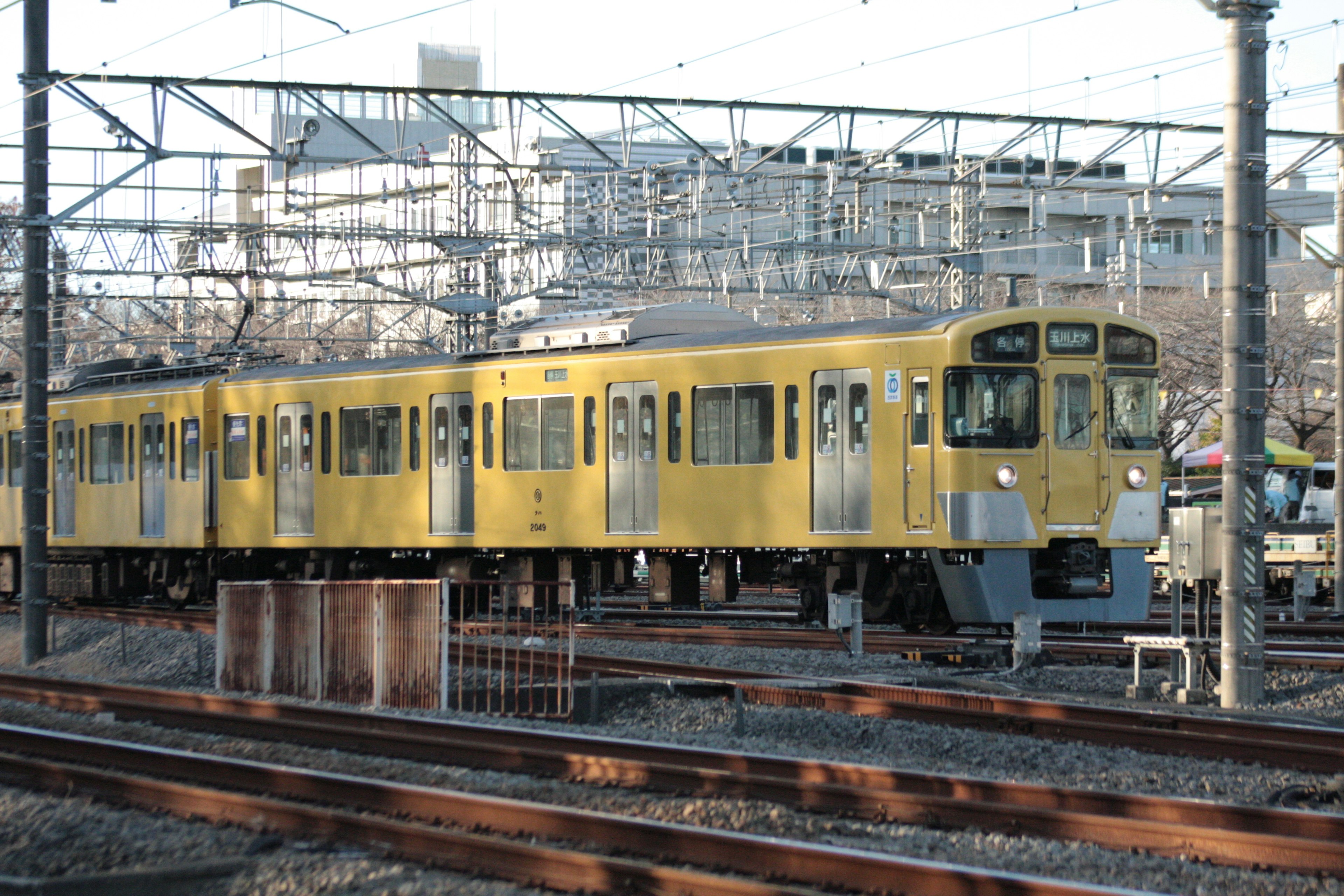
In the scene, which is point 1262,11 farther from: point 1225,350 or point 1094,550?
point 1094,550

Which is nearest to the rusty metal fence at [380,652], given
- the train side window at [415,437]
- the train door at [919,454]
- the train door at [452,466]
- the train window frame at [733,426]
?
the train window frame at [733,426]

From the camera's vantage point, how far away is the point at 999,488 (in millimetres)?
15500

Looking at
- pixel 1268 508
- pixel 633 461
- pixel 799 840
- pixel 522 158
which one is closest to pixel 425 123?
pixel 522 158

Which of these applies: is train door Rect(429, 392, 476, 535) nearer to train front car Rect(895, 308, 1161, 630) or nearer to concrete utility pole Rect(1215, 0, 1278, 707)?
train front car Rect(895, 308, 1161, 630)

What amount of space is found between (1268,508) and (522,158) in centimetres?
5138

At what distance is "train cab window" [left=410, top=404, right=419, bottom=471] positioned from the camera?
65.8ft

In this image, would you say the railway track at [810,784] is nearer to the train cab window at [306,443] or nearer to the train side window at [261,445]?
the train cab window at [306,443]

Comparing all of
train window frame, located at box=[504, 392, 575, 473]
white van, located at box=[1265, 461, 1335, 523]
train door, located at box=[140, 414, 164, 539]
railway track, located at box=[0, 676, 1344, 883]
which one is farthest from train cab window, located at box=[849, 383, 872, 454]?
white van, located at box=[1265, 461, 1335, 523]

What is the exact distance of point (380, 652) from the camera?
1338 cm

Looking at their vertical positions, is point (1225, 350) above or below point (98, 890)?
above

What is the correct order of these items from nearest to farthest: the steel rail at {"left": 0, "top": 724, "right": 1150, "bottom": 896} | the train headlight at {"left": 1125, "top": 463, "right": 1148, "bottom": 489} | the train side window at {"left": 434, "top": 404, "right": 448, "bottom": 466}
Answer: the steel rail at {"left": 0, "top": 724, "right": 1150, "bottom": 896}, the train headlight at {"left": 1125, "top": 463, "right": 1148, "bottom": 489}, the train side window at {"left": 434, "top": 404, "right": 448, "bottom": 466}

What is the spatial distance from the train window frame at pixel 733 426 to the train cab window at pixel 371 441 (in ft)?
16.0

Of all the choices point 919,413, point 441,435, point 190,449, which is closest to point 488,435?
point 441,435

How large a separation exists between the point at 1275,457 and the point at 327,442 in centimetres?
2053
